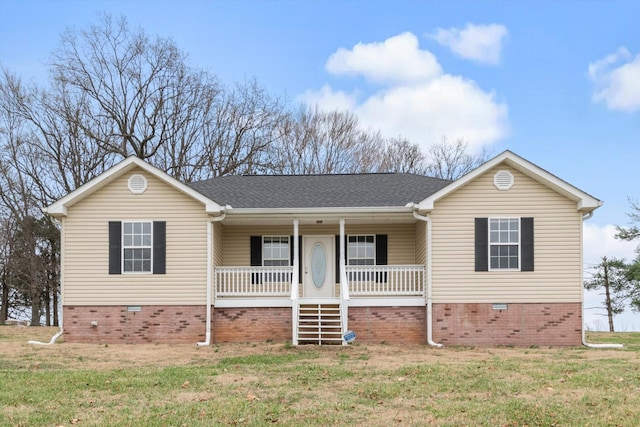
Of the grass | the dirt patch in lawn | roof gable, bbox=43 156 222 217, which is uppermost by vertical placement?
roof gable, bbox=43 156 222 217

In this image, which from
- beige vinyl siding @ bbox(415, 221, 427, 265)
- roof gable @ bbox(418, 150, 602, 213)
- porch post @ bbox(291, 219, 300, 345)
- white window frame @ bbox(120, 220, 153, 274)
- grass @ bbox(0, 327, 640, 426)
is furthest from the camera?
beige vinyl siding @ bbox(415, 221, 427, 265)

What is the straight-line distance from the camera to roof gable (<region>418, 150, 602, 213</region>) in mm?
17578

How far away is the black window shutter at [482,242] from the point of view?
58.8 ft

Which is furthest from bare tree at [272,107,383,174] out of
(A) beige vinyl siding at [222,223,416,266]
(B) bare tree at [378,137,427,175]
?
(A) beige vinyl siding at [222,223,416,266]

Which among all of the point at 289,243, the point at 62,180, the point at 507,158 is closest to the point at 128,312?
the point at 289,243

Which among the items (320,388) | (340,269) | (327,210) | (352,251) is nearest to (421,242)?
(352,251)

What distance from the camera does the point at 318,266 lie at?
20000 mm

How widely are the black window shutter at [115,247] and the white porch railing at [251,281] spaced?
246cm

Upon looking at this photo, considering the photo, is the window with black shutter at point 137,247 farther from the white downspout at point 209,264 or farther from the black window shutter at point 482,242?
the black window shutter at point 482,242

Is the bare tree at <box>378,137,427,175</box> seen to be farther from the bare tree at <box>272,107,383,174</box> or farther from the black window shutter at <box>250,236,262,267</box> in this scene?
the black window shutter at <box>250,236,262,267</box>

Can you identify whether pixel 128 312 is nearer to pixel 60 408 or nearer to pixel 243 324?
pixel 243 324

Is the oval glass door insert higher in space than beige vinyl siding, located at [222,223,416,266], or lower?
lower

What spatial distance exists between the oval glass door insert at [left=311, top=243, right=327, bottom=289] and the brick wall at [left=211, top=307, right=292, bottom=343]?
167 cm

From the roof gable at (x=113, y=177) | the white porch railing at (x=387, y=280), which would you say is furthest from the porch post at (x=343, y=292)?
the roof gable at (x=113, y=177)
